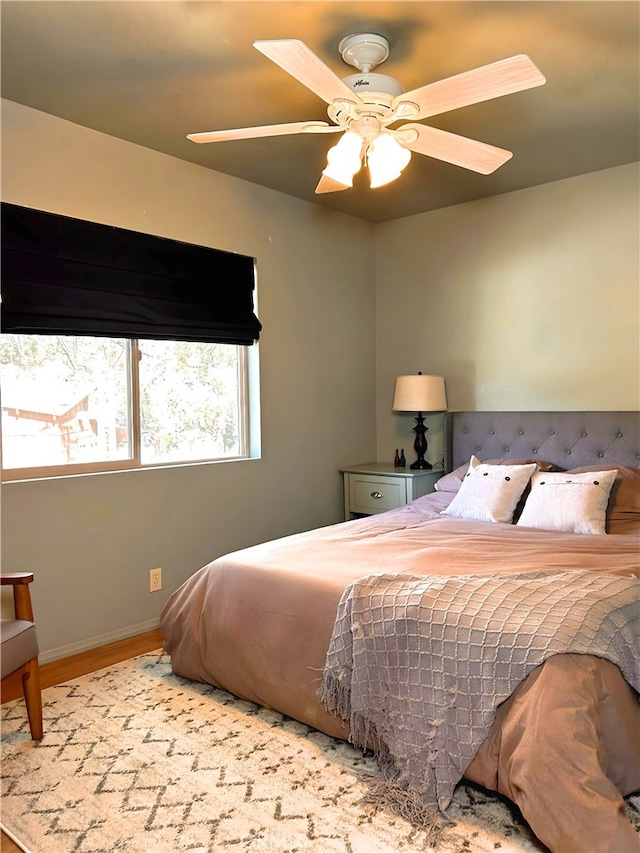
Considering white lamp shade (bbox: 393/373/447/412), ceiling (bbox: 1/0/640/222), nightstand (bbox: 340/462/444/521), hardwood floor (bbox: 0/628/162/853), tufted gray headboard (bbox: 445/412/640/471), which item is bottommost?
hardwood floor (bbox: 0/628/162/853)

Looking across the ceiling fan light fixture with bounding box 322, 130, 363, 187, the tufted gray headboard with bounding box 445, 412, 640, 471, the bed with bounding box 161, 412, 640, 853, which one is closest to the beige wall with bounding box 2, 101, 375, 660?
the bed with bounding box 161, 412, 640, 853

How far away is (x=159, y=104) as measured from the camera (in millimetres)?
2861

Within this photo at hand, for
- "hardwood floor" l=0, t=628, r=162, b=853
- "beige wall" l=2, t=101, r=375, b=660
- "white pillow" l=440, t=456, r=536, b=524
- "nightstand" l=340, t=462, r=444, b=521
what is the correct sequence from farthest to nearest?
1. "nightstand" l=340, t=462, r=444, b=521
2. "white pillow" l=440, t=456, r=536, b=524
3. "beige wall" l=2, t=101, r=375, b=660
4. "hardwood floor" l=0, t=628, r=162, b=853

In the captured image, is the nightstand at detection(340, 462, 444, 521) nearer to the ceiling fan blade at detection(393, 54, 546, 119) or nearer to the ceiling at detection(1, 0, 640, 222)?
the ceiling at detection(1, 0, 640, 222)

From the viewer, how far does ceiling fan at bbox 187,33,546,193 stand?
190cm

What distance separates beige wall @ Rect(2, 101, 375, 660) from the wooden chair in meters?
0.58

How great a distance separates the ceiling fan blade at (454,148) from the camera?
2.33 meters

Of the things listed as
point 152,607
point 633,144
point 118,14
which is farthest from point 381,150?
point 152,607

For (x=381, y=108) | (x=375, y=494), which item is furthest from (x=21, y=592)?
(x=375, y=494)

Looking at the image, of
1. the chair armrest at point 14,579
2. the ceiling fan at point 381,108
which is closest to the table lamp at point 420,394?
the ceiling fan at point 381,108

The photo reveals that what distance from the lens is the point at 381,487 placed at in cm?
429

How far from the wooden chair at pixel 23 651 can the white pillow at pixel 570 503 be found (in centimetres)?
226

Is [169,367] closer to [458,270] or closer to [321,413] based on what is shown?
[321,413]

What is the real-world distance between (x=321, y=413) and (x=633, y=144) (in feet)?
7.80
